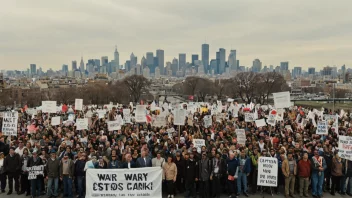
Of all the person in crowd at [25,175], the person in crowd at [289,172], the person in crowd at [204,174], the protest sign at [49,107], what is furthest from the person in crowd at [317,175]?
the protest sign at [49,107]

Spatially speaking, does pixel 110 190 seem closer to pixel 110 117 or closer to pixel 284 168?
pixel 284 168

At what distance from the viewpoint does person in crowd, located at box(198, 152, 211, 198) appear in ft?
38.7

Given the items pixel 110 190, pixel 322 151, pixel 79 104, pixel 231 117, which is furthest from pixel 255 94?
pixel 110 190

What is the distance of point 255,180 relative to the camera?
1237 cm

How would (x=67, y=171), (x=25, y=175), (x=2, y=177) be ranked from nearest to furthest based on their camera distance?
(x=67, y=171) → (x=25, y=175) → (x=2, y=177)

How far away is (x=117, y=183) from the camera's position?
10055mm

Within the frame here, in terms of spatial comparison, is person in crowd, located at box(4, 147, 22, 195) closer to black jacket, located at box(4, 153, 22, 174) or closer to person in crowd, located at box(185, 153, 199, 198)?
black jacket, located at box(4, 153, 22, 174)

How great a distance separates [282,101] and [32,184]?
1351 centimetres

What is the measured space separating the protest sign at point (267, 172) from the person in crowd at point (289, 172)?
51 centimetres

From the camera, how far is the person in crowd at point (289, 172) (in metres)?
11.9

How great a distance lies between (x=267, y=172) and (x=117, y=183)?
200 inches

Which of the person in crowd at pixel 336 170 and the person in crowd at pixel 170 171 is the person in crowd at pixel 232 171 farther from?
the person in crowd at pixel 336 170

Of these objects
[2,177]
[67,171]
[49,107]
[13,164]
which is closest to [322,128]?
[67,171]

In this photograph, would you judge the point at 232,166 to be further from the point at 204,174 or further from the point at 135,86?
the point at 135,86
